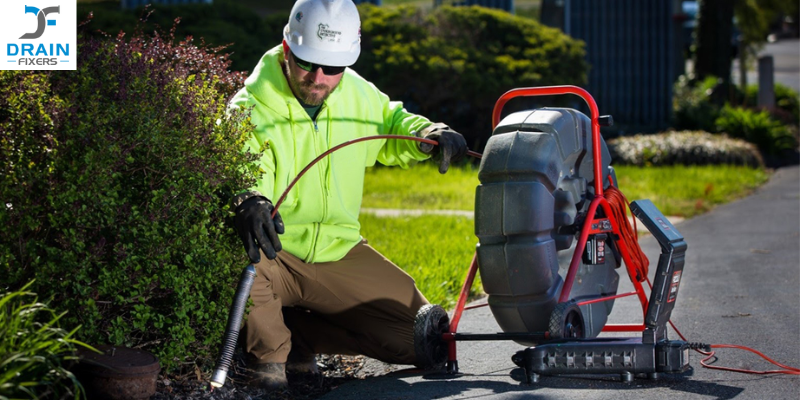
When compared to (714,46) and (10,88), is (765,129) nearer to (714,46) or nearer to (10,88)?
(714,46)

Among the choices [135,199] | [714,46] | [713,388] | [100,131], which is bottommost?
[713,388]

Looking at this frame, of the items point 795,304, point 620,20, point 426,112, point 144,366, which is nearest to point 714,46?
point 620,20

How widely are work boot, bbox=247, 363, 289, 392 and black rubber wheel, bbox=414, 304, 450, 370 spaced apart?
2.10 feet

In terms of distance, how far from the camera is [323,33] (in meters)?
4.51

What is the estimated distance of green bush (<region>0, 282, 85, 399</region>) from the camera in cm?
311

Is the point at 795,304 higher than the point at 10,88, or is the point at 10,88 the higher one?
the point at 10,88

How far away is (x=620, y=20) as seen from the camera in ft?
54.1

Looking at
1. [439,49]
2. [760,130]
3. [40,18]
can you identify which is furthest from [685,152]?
[40,18]

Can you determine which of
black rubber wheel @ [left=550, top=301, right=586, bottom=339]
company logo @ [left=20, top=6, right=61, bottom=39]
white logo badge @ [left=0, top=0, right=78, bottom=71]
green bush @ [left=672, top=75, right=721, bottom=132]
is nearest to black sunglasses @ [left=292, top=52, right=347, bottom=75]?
black rubber wheel @ [left=550, top=301, right=586, bottom=339]

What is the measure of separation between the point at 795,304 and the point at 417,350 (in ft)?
8.16

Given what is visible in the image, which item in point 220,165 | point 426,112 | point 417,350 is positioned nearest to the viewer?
point 220,165

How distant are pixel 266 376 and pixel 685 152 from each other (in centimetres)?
964

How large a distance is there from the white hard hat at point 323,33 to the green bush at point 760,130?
432 inches

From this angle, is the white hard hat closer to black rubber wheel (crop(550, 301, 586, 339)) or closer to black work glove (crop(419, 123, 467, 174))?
black work glove (crop(419, 123, 467, 174))
